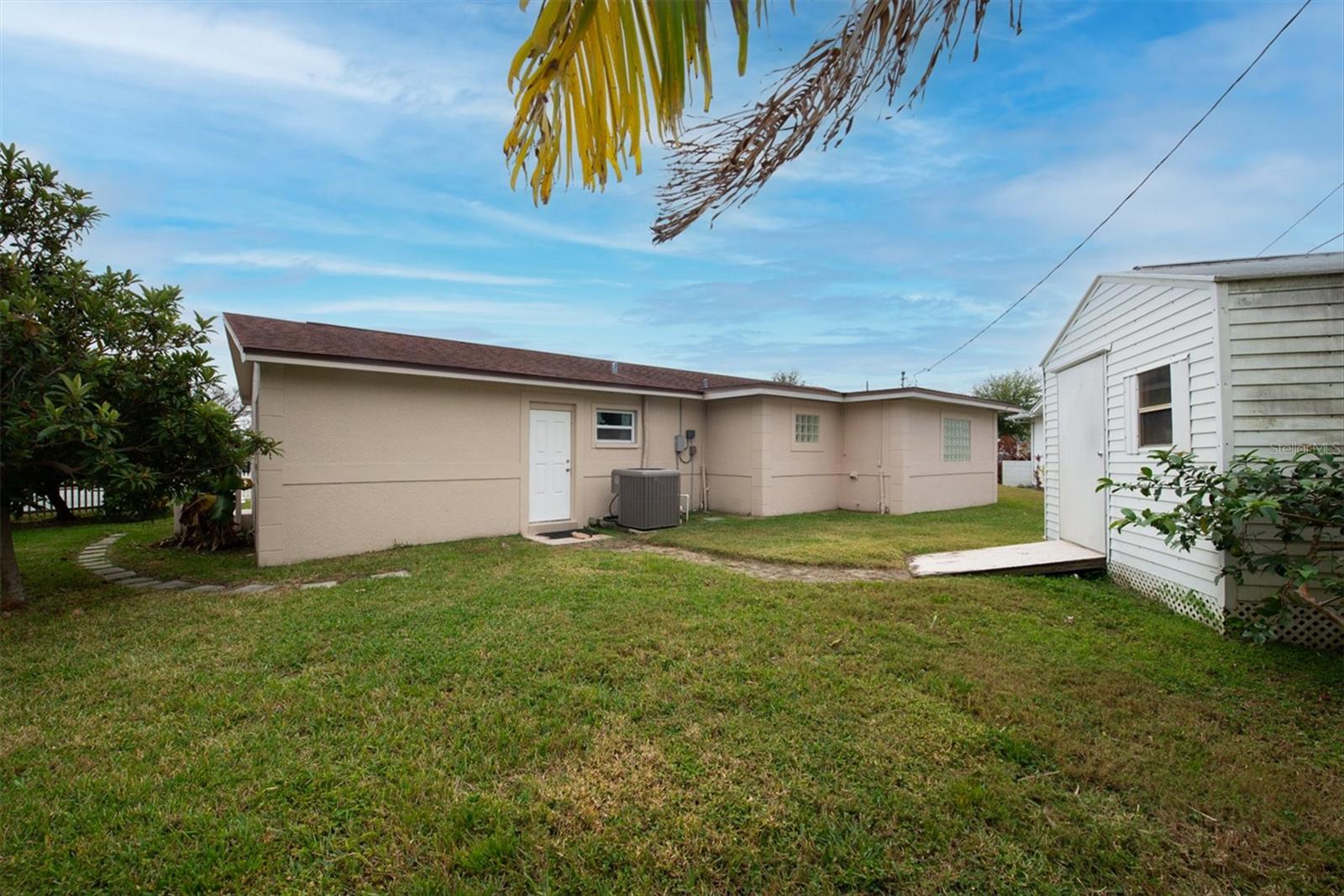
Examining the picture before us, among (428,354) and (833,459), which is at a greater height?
(428,354)

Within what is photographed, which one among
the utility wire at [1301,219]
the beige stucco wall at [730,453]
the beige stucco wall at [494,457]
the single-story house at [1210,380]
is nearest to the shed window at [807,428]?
the beige stucco wall at [494,457]

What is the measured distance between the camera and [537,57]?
1.14m

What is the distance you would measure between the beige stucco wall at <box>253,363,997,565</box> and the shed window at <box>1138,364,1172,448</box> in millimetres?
6444

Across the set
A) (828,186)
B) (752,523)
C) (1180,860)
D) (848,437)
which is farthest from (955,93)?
(848,437)

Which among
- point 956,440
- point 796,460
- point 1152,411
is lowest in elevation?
point 796,460

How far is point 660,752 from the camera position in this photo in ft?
8.91

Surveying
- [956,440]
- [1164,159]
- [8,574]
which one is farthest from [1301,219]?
[8,574]

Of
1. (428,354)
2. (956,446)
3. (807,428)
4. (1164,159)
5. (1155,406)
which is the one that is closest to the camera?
(1155,406)

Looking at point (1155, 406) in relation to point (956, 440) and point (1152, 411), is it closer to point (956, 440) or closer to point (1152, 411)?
point (1152, 411)

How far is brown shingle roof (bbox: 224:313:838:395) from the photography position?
7.31 metres

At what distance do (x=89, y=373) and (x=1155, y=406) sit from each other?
9.96 meters

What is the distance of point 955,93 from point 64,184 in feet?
25.1

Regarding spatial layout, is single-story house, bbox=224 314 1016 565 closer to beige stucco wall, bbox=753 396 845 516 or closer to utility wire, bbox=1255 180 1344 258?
beige stucco wall, bbox=753 396 845 516

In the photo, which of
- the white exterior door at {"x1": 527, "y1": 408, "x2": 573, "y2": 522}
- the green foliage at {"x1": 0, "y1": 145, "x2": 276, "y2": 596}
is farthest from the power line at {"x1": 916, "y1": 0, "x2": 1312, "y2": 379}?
the green foliage at {"x1": 0, "y1": 145, "x2": 276, "y2": 596}
